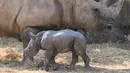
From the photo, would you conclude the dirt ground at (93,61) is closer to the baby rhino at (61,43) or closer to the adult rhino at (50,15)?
Result: the baby rhino at (61,43)

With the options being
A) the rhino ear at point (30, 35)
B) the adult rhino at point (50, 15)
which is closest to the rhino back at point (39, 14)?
the adult rhino at point (50, 15)

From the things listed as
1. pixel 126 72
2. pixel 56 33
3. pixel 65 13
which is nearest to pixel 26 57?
pixel 56 33

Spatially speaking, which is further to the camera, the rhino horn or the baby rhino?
the rhino horn

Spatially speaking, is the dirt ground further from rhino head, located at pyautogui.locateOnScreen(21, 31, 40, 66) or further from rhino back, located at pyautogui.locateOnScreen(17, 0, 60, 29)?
rhino back, located at pyautogui.locateOnScreen(17, 0, 60, 29)

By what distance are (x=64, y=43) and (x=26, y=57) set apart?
2.63 ft

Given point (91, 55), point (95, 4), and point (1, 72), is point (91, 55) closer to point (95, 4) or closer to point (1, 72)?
point (95, 4)

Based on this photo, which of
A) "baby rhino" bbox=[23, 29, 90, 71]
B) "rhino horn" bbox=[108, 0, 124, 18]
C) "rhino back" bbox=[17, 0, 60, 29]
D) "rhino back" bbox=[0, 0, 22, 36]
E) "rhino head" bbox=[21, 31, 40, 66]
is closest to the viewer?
"baby rhino" bbox=[23, 29, 90, 71]

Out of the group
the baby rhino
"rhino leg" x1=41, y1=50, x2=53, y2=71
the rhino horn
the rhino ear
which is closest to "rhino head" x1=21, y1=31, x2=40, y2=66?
the rhino ear

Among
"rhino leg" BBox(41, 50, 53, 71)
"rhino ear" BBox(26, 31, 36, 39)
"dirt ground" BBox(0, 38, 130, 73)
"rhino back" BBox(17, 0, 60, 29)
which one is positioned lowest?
"dirt ground" BBox(0, 38, 130, 73)

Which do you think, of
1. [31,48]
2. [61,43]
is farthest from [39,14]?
[61,43]

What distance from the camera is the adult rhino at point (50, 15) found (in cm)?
713

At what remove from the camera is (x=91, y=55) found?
8875 mm

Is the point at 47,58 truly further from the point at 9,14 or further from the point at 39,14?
the point at 9,14

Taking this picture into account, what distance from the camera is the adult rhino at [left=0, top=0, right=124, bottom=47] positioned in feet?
23.4
